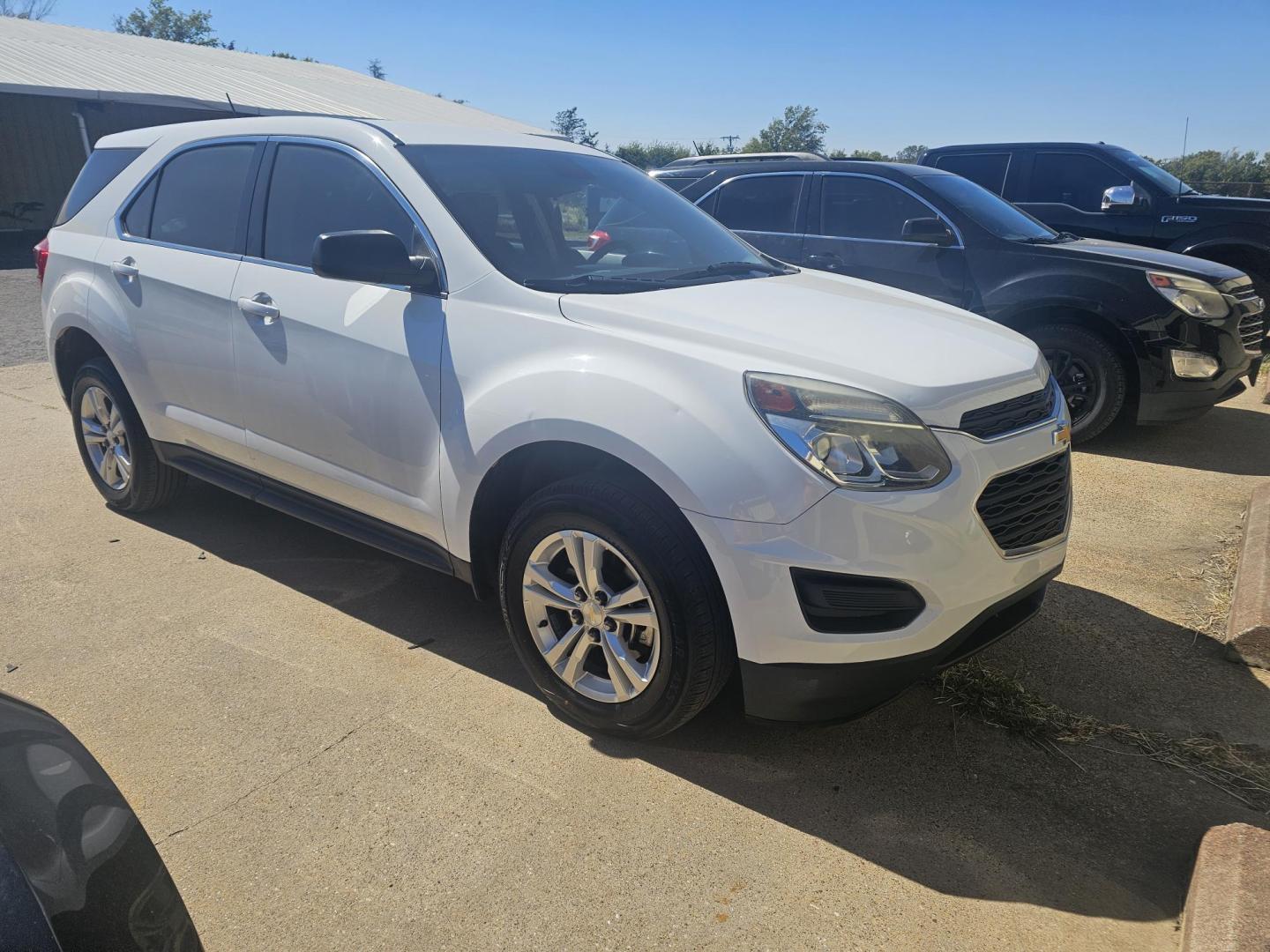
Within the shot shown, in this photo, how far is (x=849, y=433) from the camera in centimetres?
237

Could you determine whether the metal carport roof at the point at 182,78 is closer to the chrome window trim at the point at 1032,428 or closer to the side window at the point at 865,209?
the side window at the point at 865,209

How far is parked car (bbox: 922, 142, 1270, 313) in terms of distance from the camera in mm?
8375

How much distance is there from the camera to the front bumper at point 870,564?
2316mm

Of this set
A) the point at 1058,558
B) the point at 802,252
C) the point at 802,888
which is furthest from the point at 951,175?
the point at 802,888

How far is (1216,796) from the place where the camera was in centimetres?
263

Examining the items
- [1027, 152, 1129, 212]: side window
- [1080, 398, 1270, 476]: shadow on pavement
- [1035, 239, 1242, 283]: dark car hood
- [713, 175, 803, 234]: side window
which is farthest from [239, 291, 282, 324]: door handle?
[1027, 152, 1129, 212]: side window

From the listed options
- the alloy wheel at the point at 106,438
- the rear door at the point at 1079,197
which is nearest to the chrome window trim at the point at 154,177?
the alloy wheel at the point at 106,438

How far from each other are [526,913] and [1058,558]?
183 centimetres

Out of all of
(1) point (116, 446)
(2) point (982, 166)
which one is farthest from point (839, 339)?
(2) point (982, 166)

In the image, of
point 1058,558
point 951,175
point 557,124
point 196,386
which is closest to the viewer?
point 1058,558

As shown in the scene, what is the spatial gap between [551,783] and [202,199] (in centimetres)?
289

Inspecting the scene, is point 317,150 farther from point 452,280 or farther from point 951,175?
point 951,175

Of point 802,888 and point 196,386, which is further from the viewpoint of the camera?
point 196,386

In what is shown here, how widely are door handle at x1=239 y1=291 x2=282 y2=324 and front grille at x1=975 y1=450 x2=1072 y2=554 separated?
2532 millimetres
